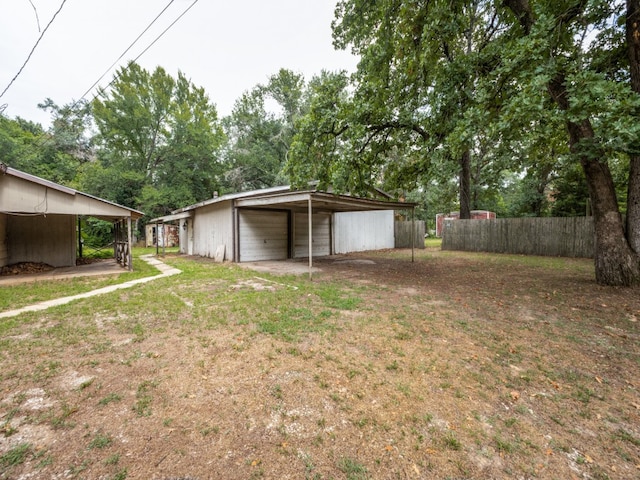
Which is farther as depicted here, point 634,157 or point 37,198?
point 37,198

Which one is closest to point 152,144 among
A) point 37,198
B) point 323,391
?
point 37,198

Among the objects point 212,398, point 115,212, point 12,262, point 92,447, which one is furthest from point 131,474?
point 12,262

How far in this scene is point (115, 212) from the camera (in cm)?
832

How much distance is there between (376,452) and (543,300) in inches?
199

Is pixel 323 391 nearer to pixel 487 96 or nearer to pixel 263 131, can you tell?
pixel 487 96

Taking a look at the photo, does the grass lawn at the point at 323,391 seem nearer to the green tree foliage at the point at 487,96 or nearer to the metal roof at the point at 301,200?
the green tree foliage at the point at 487,96

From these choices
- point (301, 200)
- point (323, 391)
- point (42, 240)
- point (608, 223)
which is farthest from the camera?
point (42, 240)

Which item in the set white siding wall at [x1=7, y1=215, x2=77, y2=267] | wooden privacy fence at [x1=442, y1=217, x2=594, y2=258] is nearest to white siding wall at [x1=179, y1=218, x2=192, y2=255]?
white siding wall at [x1=7, y1=215, x2=77, y2=267]

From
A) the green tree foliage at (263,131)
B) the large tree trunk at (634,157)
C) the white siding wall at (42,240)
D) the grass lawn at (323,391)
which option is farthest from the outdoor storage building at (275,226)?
the green tree foliage at (263,131)

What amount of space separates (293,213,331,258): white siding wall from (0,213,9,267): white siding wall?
951 centimetres

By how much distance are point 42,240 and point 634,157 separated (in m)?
16.4

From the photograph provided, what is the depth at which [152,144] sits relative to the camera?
73.1ft

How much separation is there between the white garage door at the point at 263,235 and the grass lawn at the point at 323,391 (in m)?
6.42

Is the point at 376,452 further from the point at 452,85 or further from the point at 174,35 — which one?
the point at 174,35
